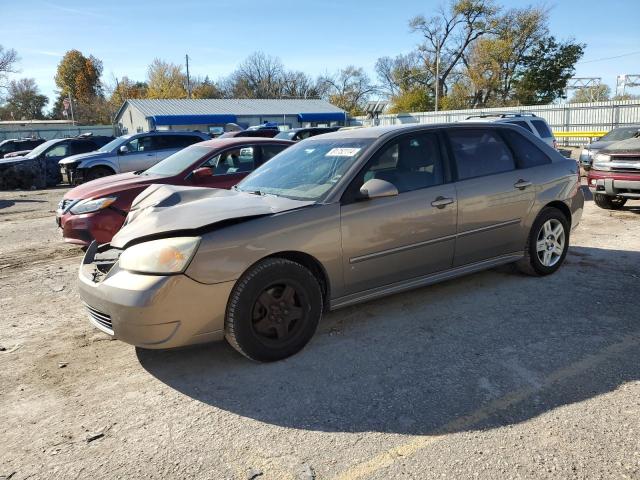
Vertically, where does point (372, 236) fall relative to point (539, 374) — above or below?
above

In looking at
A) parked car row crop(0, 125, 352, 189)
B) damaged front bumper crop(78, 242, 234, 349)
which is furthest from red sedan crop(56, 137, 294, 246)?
parked car row crop(0, 125, 352, 189)

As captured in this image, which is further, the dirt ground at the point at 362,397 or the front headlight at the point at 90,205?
the front headlight at the point at 90,205

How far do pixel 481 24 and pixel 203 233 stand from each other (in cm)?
5609

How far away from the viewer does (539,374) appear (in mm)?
3293

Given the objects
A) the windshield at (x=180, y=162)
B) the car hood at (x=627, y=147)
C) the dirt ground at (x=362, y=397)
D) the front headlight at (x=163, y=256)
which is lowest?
the dirt ground at (x=362, y=397)

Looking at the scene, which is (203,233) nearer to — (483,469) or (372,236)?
(372,236)

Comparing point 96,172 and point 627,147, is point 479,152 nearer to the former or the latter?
point 627,147

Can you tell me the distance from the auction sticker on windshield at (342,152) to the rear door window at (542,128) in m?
9.35

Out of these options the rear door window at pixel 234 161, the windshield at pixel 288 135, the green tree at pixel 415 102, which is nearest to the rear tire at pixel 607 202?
the rear door window at pixel 234 161

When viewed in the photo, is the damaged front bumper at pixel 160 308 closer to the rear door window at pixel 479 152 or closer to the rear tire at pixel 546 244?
the rear door window at pixel 479 152

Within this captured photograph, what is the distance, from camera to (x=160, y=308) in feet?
10.3

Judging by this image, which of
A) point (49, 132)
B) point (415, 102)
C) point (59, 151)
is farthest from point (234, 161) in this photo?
point (415, 102)

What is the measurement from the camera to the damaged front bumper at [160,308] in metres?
3.14

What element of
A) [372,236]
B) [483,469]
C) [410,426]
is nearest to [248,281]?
[372,236]
